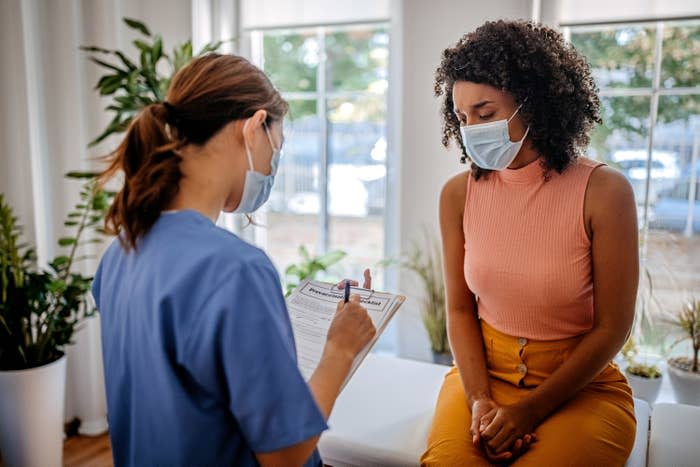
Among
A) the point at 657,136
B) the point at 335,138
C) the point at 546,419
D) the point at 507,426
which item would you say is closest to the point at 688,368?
the point at 657,136

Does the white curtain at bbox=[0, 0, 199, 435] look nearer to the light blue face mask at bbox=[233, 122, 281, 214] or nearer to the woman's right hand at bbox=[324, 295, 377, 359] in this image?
the light blue face mask at bbox=[233, 122, 281, 214]

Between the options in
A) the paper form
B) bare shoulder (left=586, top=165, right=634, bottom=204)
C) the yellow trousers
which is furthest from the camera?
bare shoulder (left=586, top=165, right=634, bottom=204)

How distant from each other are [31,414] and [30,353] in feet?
0.70

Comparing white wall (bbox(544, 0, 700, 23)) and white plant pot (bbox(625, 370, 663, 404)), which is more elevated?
white wall (bbox(544, 0, 700, 23))

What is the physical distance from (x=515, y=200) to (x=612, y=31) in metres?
1.33

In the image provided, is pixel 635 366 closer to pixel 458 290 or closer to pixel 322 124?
pixel 458 290

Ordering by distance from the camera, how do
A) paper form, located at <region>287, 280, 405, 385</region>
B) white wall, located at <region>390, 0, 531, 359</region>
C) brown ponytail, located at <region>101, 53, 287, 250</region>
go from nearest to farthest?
1. brown ponytail, located at <region>101, 53, 287, 250</region>
2. paper form, located at <region>287, 280, 405, 385</region>
3. white wall, located at <region>390, 0, 531, 359</region>

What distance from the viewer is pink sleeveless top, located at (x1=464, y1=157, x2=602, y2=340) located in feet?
4.65

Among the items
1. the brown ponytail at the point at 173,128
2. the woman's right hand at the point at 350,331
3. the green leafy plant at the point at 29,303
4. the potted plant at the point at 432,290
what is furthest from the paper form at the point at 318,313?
the potted plant at the point at 432,290

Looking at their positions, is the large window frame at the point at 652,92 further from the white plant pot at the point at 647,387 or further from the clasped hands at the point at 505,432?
the clasped hands at the point at 505,432

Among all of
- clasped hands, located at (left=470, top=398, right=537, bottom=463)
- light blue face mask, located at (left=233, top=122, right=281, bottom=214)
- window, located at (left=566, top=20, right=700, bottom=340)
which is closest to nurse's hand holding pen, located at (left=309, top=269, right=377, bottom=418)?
light blue face mask, located at (left=233, top=122, right=281, bottom=214)

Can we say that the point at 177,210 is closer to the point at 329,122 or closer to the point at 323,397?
the point at 323,397

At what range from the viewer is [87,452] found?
7.93 feet

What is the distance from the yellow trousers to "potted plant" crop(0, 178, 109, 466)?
1404mm
